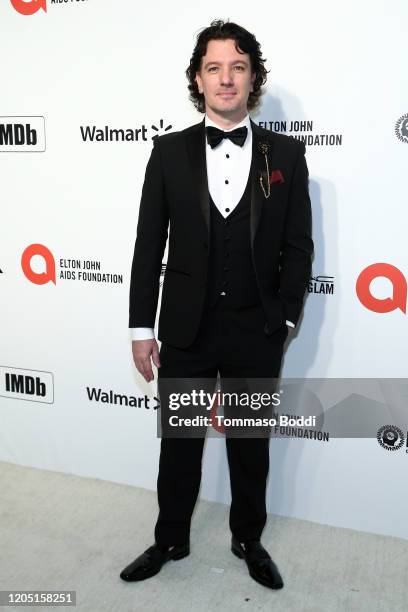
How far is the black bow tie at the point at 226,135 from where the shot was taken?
197 centimetres

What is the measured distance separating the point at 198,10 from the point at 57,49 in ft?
2.10

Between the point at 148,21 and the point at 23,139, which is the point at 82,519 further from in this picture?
the point at 148,21

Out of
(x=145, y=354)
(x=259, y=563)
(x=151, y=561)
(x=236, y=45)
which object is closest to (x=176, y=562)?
(x=151, y=561)

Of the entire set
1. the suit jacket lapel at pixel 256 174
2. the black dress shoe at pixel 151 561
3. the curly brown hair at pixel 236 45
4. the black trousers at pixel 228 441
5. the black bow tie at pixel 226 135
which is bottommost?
the black dress shoe at pixel 151 561

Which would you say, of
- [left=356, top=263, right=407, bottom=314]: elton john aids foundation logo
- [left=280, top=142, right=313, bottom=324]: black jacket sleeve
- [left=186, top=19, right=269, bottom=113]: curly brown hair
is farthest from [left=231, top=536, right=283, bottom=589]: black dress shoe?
[left=186, top=19, right=269, bottom=113]: curly brown hair

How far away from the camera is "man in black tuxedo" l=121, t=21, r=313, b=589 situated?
1.96 m

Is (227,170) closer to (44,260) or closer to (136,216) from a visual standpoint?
(136,216)

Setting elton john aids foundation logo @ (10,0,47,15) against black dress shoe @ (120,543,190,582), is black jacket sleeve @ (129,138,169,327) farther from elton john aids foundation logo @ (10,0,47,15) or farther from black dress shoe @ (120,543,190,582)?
elton john aids foundation logo @ (10,0,47,15)

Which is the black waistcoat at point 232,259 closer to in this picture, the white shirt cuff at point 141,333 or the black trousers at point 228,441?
the black trousers at point 228,441

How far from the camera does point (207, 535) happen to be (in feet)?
8.05

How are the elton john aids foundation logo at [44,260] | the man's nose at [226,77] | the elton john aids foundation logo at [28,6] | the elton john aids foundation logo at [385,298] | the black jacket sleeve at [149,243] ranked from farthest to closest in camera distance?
1. the elton john aids foundation logo at [44,260]
2. the elton john aids foundation logo at [28,6]
3. the elton john aids foundation logo at [385,298]
4. the black jacket sleeve at [149,243]
5. the man's nose at [226,77]

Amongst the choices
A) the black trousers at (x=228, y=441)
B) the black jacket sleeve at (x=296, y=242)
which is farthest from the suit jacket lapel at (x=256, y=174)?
the black trousers at (x=228, y=441)

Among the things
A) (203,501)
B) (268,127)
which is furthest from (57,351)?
(268,127)

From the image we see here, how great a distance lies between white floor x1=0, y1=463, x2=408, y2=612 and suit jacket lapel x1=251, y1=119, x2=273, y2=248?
118 cm
